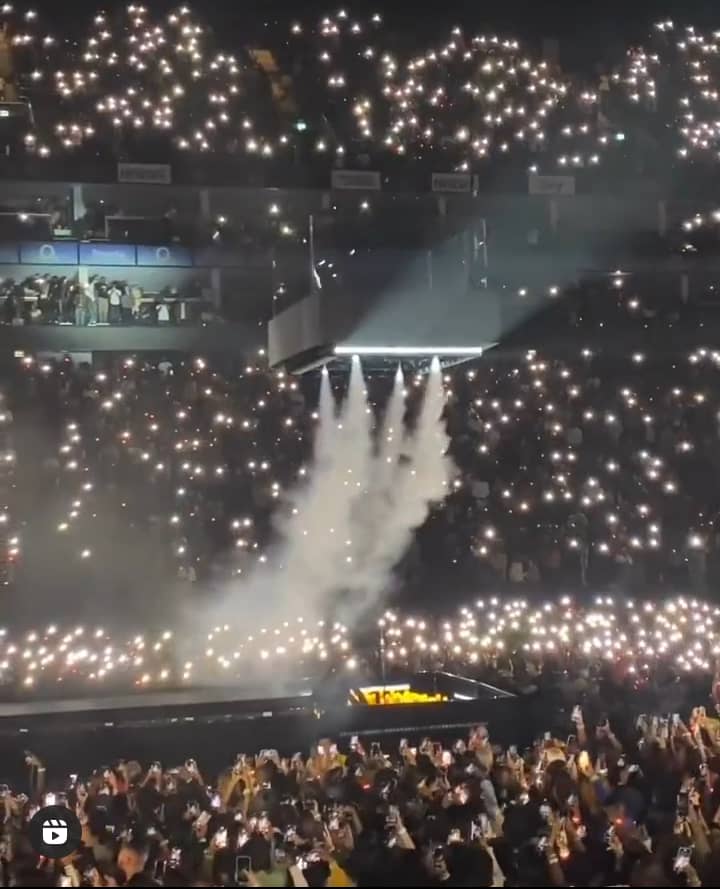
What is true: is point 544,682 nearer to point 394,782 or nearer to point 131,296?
point 394,782

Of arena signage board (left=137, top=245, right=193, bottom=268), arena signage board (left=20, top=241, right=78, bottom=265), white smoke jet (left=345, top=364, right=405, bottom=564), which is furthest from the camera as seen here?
arena signage board (left=137, top=245, right=193, bottom=268)

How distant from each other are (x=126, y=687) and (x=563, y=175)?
7407 millimetres

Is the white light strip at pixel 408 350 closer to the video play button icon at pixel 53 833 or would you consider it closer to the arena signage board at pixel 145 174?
the video play button icon at pixel 53 833

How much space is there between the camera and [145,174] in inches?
480

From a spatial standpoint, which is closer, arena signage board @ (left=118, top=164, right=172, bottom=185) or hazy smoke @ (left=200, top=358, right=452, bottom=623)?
hazy smoke @ (left=200, top=358, right=452, bottom=623)

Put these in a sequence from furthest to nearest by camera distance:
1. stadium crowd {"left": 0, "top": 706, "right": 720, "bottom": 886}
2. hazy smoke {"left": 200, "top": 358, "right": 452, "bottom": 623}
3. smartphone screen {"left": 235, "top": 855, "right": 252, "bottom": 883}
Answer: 1. hazy smoke {"left": 200, "top": 358, "right": 452, "bottom": 623}
2. smartphone screen {"left": 235, "top": 855, "right": 252, "bottom": 883}
3. stadium crowd {"left": 0, "top": 706, "right": 720, "bottom": 886}

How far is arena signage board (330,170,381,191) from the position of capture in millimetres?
12695

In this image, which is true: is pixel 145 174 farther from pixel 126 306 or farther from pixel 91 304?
pixel 91 304

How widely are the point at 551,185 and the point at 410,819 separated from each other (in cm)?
930

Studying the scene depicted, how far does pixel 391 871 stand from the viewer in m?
3.79

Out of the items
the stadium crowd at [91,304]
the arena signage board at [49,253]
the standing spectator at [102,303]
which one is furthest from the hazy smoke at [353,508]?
the arena signage board at [49,253]

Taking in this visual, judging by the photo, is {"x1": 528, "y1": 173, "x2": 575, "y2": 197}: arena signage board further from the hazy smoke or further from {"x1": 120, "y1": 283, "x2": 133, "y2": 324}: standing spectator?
{"x1": 120, "y1": 283, "x2": 133, "y2": 324}: standing spectator

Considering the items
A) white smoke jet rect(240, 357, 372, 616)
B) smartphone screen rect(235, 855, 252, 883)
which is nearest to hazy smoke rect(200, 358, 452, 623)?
white smoke jet rect(240, 357, 372, 616)

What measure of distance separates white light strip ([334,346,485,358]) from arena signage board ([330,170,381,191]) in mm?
6566
